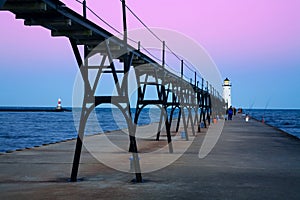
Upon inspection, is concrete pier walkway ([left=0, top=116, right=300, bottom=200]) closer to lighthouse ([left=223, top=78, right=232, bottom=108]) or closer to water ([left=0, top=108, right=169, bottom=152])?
water ([left=0, top=108, right=169, bottom=152])

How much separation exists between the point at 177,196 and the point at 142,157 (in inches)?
274

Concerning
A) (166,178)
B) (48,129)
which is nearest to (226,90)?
(48,129)

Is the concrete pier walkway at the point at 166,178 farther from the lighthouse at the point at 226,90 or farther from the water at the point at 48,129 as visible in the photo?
the lighthouse at the point at 226,90

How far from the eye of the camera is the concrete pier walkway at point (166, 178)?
9.48 meters

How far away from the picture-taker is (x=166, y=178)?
450 inches

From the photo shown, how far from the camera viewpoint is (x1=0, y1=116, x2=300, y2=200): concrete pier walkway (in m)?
9.48

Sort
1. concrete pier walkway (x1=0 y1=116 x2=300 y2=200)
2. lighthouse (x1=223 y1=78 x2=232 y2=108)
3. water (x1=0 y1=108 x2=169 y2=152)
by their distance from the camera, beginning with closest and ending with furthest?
concrete pier walkway (x1=0 y1=116 x2=300 y2=200) → water (x1=0 y1=108 x2=169 y2=152) → lighthouse (x1=223 y1=78 x2=232 y2=108)

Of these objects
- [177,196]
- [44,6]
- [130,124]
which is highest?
[44,6]

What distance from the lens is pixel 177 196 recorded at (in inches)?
364

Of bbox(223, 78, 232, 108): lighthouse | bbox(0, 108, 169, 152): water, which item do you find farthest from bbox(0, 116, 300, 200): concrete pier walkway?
bbox(223, 78, 232, 108): lighthouse

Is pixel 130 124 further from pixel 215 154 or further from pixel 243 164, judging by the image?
pixel 215 154

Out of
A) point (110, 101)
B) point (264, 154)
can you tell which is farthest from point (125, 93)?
point (264, 154)

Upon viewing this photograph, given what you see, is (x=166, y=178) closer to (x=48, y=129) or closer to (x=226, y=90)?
(x=48, y=129)

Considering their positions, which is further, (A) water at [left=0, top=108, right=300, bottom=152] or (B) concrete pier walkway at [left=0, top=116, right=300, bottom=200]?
(A) water at [left=0, top=108, right=300, bottom=152]
